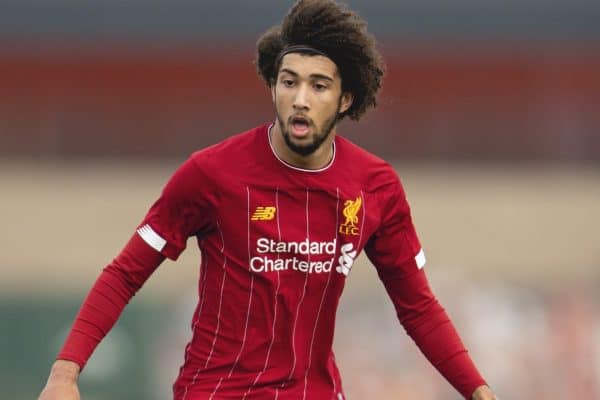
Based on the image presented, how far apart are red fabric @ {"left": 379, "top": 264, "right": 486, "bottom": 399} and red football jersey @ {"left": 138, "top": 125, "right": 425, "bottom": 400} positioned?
33 cm

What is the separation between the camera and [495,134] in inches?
693

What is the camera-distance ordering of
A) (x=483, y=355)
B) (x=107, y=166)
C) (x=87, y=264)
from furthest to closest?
1. (x=107, y=166)
2. (x=87, y=264)
3. (x=483, y=355)

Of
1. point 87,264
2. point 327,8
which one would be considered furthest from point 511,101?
point 327,8

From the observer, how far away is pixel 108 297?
4930 millimetres

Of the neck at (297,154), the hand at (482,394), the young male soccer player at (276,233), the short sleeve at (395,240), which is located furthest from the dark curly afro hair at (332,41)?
the hand at (482,394)

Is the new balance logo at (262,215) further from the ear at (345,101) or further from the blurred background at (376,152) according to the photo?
the blurred background at (376,152)

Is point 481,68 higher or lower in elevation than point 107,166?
higher

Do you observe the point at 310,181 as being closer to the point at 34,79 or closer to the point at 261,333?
the point at 261,333

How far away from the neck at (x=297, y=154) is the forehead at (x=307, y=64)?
0.21 metres

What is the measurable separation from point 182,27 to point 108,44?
1061mm

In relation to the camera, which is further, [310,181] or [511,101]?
[511,101]

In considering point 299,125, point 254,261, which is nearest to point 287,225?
point 254,261

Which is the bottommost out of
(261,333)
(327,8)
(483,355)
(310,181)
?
(483,355)

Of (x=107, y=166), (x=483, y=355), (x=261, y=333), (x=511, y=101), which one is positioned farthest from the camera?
(x=511, y=101)
